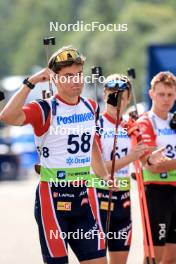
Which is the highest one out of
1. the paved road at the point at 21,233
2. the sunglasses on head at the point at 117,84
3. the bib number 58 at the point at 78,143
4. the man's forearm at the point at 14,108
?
the sunglasses on head at the point at 117,84

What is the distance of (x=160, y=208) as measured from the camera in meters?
10.8

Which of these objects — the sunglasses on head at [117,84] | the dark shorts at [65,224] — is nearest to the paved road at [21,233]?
the sunglasses on head at [117,84]

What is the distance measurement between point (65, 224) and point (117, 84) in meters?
1.55

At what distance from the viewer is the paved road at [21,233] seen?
13625 mm

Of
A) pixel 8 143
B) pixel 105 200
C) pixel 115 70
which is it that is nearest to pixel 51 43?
pixel 105 200

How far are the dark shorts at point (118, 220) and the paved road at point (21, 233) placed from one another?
237cm

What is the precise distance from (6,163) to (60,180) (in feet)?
72.5

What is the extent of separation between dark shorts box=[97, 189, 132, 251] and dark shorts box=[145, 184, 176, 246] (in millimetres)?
229

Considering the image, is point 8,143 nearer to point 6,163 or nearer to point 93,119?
point 6,163

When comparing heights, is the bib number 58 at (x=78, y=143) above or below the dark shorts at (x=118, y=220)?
above

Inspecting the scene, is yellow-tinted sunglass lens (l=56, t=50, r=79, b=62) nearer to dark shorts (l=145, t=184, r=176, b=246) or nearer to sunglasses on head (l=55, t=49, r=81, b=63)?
sunglasses on head (l=55, t=49, r=81, b=63)
